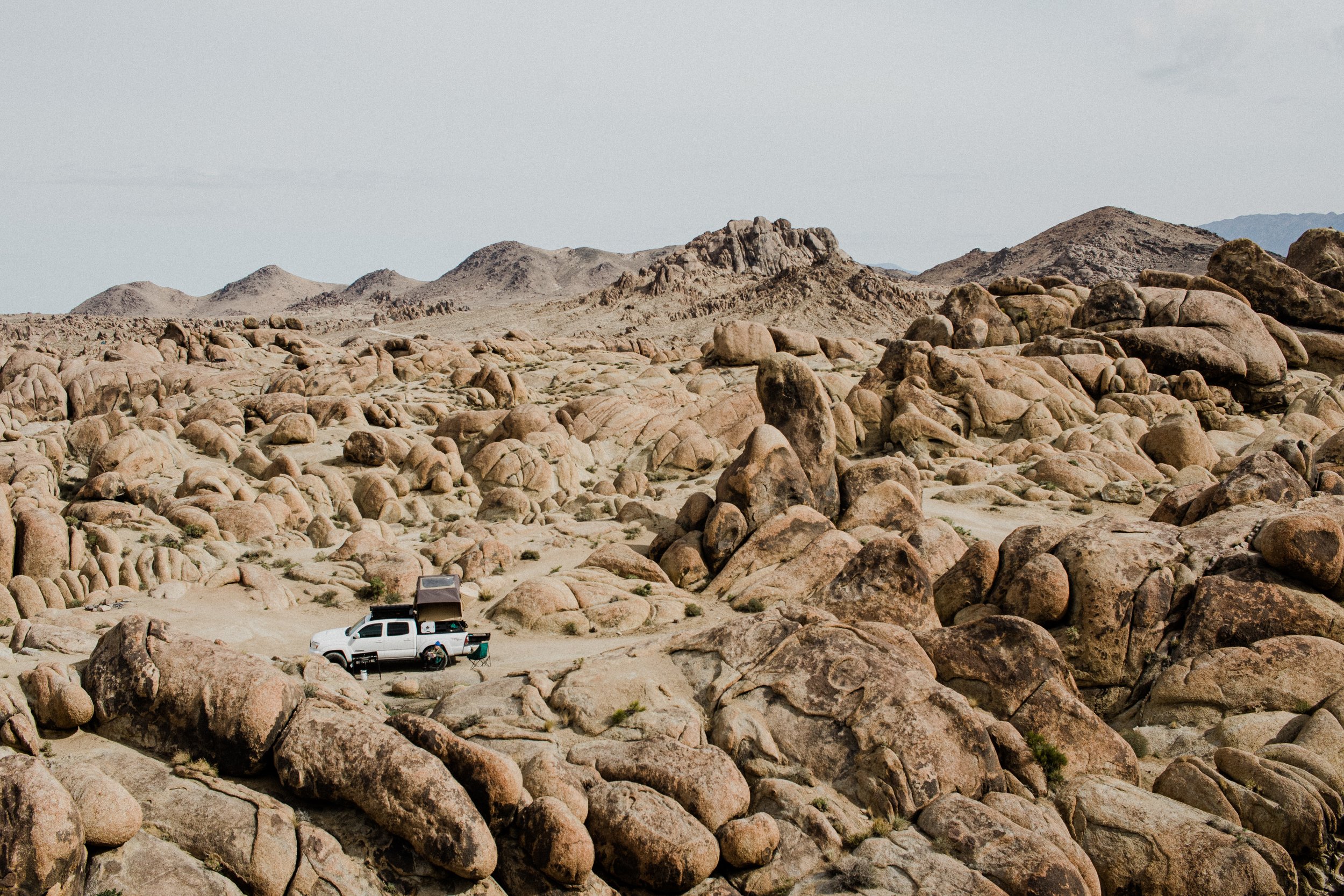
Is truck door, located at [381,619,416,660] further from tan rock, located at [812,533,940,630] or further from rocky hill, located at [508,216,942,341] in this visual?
rocky hill, located at [508,216,942,341]

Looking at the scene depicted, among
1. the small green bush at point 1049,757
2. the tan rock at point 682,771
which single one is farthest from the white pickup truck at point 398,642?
the small green bush at point 1049,757

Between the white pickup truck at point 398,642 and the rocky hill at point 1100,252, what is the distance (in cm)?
12888

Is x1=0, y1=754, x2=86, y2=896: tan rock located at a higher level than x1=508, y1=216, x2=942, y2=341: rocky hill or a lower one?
lower

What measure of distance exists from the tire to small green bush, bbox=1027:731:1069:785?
13.9 metres

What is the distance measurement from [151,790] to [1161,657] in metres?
20.6

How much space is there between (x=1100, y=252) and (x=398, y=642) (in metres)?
159

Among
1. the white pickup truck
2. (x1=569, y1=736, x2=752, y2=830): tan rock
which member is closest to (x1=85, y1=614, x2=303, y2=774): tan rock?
(x1=569, y1=736, x2=752, y2=830): tan rock

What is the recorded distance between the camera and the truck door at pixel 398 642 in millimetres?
22438

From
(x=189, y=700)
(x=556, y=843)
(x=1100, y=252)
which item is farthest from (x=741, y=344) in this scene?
(x=1100, y=252)

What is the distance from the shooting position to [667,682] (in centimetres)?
1917

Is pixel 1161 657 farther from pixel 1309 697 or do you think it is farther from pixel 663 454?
pixel 663 454

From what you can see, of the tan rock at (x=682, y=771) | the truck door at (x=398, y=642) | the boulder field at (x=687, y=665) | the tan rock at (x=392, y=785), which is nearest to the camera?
the tan rock at (x=392, y=785)

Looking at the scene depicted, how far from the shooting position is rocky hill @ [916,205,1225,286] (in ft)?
475

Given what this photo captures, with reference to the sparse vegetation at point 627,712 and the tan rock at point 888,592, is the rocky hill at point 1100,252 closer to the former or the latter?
the tan rock at point 888,592
